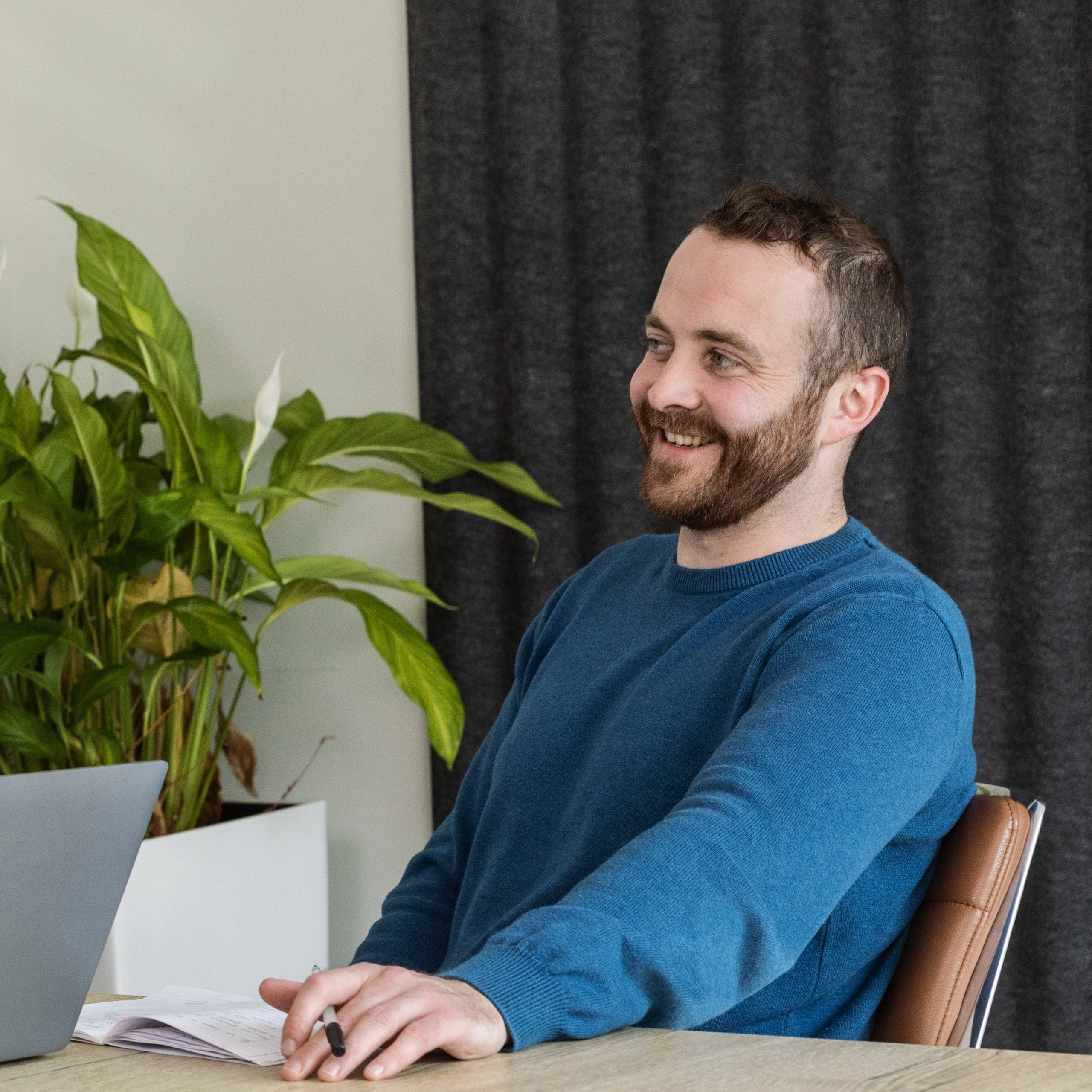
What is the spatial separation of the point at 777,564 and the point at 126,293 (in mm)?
1180

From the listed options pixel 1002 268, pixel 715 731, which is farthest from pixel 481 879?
pixel 1002 268

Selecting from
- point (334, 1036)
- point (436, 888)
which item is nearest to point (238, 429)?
point (436, 888)

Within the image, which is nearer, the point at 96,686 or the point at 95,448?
the point at 96,686

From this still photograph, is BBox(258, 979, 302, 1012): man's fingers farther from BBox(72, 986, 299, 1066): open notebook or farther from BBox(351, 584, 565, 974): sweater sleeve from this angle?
BBox(351, 584, 565, 974): sweater sleeve

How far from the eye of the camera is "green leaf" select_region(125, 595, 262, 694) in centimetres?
172

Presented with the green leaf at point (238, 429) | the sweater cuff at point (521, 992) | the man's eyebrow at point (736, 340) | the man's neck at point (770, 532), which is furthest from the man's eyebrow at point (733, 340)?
the green leaf at point (238, 429)

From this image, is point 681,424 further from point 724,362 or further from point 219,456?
point 219,456

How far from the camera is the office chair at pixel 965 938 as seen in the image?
1.00 m

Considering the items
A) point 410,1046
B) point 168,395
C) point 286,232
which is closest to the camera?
point 410,1046

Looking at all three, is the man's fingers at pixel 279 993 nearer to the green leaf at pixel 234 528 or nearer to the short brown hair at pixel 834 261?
the short brown hair at pixel 834 261

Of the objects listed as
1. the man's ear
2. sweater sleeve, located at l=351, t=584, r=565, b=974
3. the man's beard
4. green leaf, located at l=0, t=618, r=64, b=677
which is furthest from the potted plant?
the man's ear

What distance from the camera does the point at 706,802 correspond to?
0.87m

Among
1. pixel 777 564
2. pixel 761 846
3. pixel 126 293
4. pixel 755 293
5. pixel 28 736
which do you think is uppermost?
pixel 126 293

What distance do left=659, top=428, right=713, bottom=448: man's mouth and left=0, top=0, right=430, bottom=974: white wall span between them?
107 centimetres
